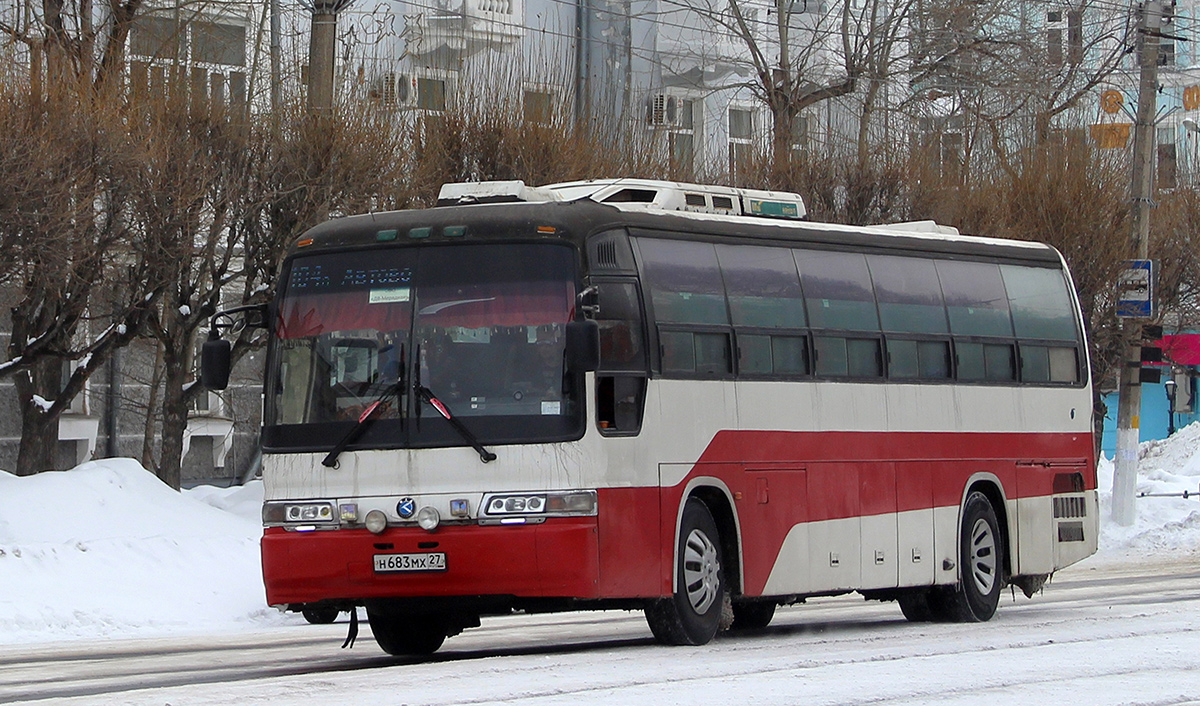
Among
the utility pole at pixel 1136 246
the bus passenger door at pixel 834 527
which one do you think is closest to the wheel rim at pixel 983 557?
the bus passenger door at pixel 834 527

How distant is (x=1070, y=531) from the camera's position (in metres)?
17.8

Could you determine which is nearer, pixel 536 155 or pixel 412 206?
pixel 412 206

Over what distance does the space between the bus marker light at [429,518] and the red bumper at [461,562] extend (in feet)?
0.20

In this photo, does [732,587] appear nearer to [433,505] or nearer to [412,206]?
[433,505]

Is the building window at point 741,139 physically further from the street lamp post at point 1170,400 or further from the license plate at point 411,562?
the street lamp post at point 1170,400

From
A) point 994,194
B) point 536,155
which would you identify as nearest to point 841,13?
point 994,194

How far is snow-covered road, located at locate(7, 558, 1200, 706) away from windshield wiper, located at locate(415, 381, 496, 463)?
4.14 feet

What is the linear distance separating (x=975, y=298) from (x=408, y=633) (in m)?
5.92

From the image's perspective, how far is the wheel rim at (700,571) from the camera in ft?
42.7

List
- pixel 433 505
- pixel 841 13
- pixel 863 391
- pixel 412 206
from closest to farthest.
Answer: pixel 433 505, pixel 863 391, pixel 412 206, pixel 841 13

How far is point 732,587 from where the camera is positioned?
536 inches

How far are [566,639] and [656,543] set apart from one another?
2.76 metres

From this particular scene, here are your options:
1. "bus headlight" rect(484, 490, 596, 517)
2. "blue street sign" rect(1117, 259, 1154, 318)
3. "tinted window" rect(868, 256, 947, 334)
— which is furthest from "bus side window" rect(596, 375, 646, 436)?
"blue street sign" rect(1117, 259, 1154, 318)

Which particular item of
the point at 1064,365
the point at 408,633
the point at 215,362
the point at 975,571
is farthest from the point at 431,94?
the point at 215,362
